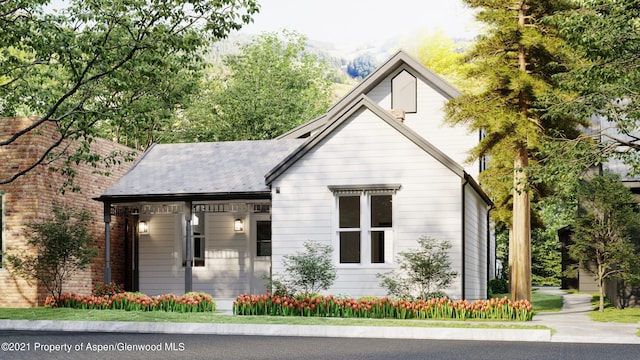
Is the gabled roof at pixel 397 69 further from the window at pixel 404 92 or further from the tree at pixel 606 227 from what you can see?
the tree at pixel 606 227

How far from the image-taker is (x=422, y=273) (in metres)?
21.2

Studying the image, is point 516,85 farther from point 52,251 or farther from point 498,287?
point 498,287

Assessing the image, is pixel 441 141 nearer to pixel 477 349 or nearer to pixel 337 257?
pixel 337 257

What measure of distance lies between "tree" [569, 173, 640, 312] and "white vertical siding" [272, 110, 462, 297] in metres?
4.24

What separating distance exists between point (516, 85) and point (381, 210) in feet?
21.0

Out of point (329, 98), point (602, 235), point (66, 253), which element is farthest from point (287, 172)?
point (329, 98)

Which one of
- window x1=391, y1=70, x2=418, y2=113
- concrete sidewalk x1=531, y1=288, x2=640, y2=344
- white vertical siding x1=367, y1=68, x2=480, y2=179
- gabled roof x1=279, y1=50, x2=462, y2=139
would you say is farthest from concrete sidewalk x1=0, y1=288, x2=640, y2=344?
Result: window x1=391, y1=70, x2=418, y2=113

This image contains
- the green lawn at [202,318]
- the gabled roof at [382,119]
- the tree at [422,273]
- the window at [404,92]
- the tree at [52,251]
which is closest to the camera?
the green lawn at [202,318]

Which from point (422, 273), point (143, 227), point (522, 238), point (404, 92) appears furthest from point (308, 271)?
point (404, 92)

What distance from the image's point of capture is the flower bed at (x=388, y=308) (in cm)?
1966

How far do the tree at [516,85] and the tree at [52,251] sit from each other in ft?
36.0

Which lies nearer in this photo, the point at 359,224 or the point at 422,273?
the point at 422,273

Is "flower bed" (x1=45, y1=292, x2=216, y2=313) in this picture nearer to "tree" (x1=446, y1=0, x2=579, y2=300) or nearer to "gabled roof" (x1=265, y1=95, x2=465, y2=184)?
"gabled roof" (x1=265, y1=95, x2=465, y2=184)

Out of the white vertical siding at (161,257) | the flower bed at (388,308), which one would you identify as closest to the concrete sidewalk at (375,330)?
the flower bed at (388,308)
